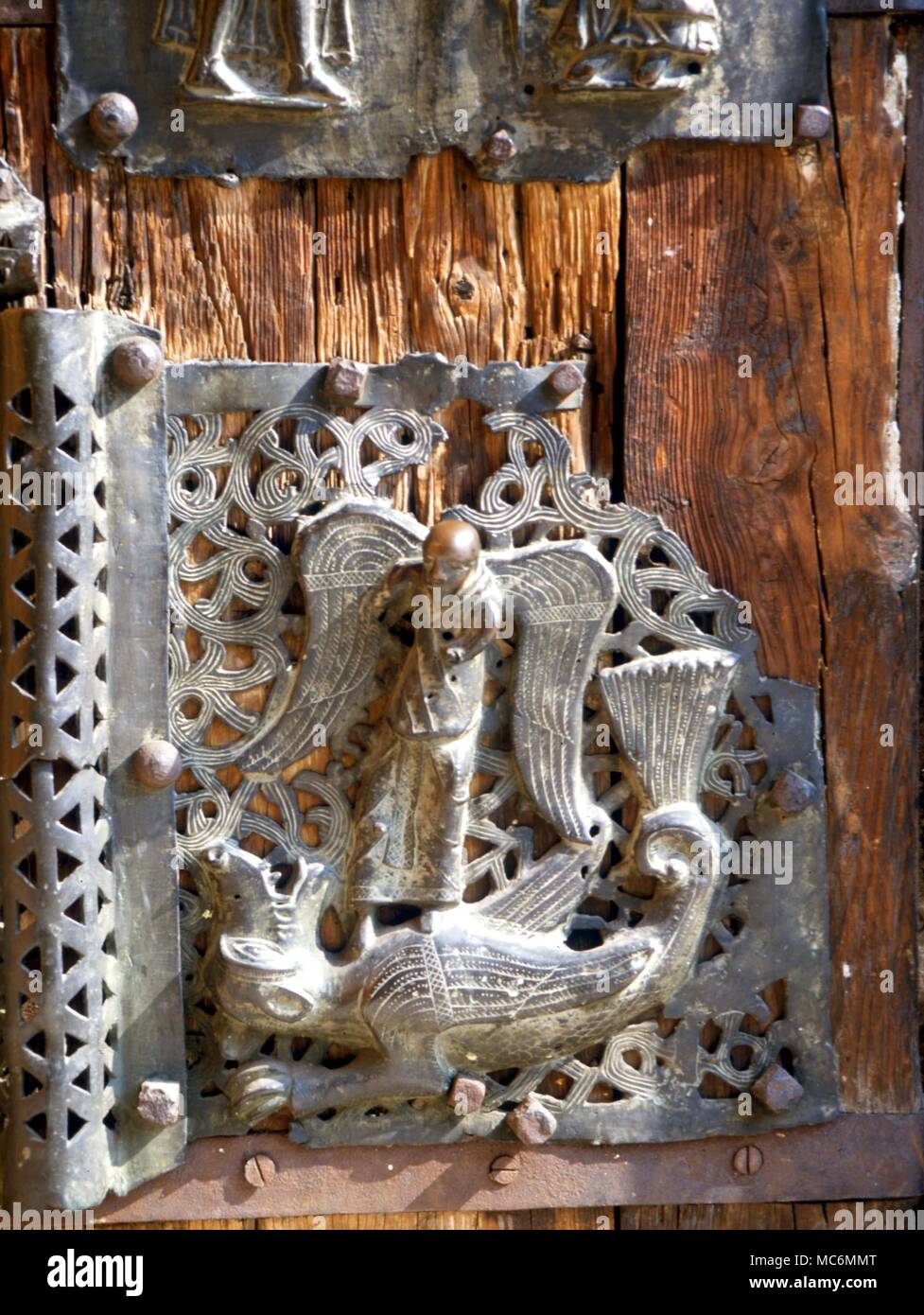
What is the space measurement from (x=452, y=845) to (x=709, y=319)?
104 cm

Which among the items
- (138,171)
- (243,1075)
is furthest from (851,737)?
(138,171)

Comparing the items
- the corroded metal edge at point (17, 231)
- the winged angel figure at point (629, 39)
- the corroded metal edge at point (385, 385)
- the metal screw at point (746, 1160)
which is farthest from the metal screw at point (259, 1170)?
the winged angel figure at point (629, 39)

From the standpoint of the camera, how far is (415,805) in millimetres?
2787

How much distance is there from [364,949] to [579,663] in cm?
62

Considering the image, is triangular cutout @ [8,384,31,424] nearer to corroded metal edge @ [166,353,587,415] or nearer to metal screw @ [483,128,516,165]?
corroded metal edge @ [166,353,587,415]

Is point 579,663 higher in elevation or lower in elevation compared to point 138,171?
lower

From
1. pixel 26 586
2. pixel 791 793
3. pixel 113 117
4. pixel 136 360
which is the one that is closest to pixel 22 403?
pixel 136 360

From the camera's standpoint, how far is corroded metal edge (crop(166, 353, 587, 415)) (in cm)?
278

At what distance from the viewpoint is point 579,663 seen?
2.81 meters

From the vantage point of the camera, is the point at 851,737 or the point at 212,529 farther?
the point at 851,737

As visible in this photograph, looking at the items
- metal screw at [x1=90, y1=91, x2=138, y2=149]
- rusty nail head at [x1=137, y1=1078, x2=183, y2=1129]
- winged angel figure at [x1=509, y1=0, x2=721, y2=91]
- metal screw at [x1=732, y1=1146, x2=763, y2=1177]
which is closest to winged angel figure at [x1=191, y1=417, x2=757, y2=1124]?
rusty nail head at [x1=137, y1=1078, x2=183, y2=1129]

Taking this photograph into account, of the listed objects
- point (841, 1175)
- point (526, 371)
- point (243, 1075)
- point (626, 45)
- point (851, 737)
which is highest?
point (626, 45)

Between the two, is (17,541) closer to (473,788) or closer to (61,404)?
(61,404)

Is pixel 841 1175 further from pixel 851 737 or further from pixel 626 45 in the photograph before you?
pixel 626 45
